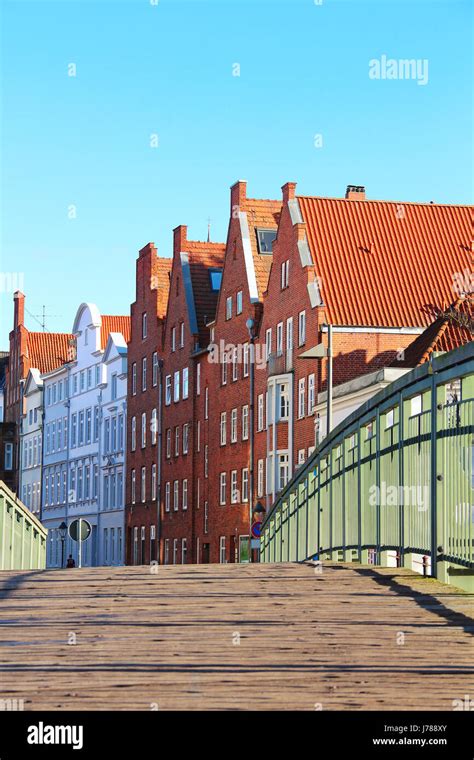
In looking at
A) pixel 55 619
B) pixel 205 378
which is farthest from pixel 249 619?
pixel 205 378

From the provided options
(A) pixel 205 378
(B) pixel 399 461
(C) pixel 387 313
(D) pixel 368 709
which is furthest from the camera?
(A) pixel 205 378

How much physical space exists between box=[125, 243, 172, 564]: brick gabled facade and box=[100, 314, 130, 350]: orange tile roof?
7.68 m

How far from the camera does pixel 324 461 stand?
18234 millimetres

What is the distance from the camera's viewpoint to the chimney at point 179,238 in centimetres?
7588

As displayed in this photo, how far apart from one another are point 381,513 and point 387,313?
42057mm

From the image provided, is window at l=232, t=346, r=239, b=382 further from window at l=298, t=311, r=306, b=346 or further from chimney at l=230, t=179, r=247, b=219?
window at l=298, t=311, r=306, b=346

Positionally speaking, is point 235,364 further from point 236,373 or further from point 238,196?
point 238,196

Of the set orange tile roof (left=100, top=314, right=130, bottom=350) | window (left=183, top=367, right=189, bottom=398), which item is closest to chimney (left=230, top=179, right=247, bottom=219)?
window (left=183, top=367, right=189, bottom=398)

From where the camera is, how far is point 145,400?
83188 mm

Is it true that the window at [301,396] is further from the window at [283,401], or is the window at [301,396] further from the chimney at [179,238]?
the chimney at [179,238]

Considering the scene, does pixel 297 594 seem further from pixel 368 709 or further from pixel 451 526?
pixel 368 709

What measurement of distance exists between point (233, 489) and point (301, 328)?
11287 mm

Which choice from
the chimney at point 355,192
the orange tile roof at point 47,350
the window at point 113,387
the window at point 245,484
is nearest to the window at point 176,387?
the window at point 113,387

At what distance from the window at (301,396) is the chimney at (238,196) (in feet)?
41.5
